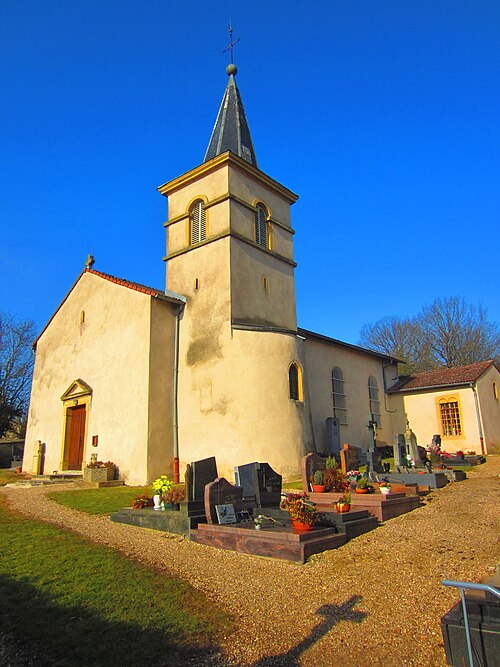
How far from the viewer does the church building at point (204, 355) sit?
60.1 ft

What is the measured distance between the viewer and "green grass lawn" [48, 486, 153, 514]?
1291 centimetres

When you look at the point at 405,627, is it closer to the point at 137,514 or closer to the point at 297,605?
the point at 297,605

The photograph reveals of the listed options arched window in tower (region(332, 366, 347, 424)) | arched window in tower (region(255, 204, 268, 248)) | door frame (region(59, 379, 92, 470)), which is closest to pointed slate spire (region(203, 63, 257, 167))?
arched window in tower (region(255, 204, 268, 248))

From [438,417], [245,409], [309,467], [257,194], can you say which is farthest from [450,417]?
[309,467]

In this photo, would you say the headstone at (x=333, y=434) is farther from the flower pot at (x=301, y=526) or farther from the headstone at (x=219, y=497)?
the flower pot at (x=301, y=526)

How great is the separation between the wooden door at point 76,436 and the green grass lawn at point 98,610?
13.9 meters

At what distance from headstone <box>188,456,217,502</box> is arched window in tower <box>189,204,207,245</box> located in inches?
488

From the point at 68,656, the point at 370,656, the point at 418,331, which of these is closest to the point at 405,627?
the point at 370,656

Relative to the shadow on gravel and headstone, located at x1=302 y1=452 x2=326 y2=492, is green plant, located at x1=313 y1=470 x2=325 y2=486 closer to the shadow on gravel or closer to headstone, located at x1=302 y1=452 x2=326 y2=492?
headstone, located at x1=302 y1=452 x2=326 y2=492

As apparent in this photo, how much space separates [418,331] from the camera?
45.5 meters

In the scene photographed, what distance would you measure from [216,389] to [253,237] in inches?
282

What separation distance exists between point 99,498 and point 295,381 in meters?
8.54

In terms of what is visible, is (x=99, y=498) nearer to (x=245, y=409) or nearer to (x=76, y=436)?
(x=245, y=409)

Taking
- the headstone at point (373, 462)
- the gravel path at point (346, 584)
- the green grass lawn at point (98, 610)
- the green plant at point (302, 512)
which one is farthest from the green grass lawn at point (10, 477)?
the green plant at point (302, 512)
